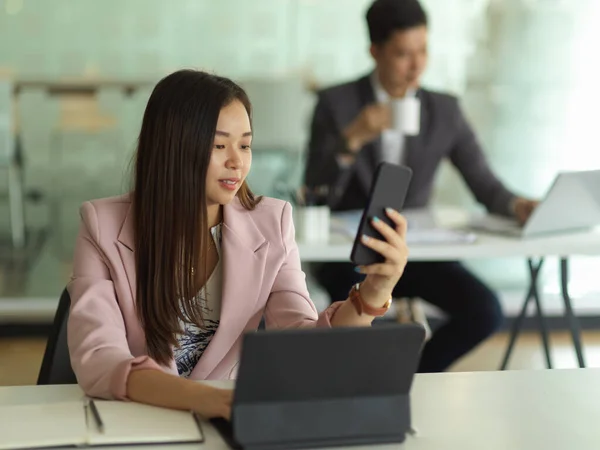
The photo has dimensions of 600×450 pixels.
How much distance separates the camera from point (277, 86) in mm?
4551

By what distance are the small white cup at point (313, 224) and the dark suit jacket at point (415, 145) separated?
50 cm

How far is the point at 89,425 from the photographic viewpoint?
1.35m

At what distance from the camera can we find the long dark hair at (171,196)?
5.81 ft

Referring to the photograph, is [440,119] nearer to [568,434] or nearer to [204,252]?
[204,252]

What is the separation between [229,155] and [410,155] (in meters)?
1.84

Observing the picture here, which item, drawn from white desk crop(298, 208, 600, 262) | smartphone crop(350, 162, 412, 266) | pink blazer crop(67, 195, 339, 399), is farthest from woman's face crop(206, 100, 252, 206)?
white desk crop(298, 208, 600, 262)

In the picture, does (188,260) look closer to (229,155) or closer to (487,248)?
(229,155)

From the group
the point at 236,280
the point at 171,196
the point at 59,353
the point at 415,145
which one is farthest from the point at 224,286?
the point at 415,145

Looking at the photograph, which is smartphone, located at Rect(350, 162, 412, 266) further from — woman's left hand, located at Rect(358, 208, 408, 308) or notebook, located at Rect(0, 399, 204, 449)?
notebook, located at Rect(0, 399, 204, 449)

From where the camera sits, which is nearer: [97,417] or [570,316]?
[97,417]

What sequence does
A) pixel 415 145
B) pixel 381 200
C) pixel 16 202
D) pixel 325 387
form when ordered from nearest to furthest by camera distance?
1. pixel 325 387
2. pixel 381 200
3. pixel 415 145
4. pixel 16 202

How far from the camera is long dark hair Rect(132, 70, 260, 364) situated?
1.77 m

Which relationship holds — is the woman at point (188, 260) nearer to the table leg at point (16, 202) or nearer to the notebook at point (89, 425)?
the notebook at point (89, 425)

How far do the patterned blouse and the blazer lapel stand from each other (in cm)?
4
